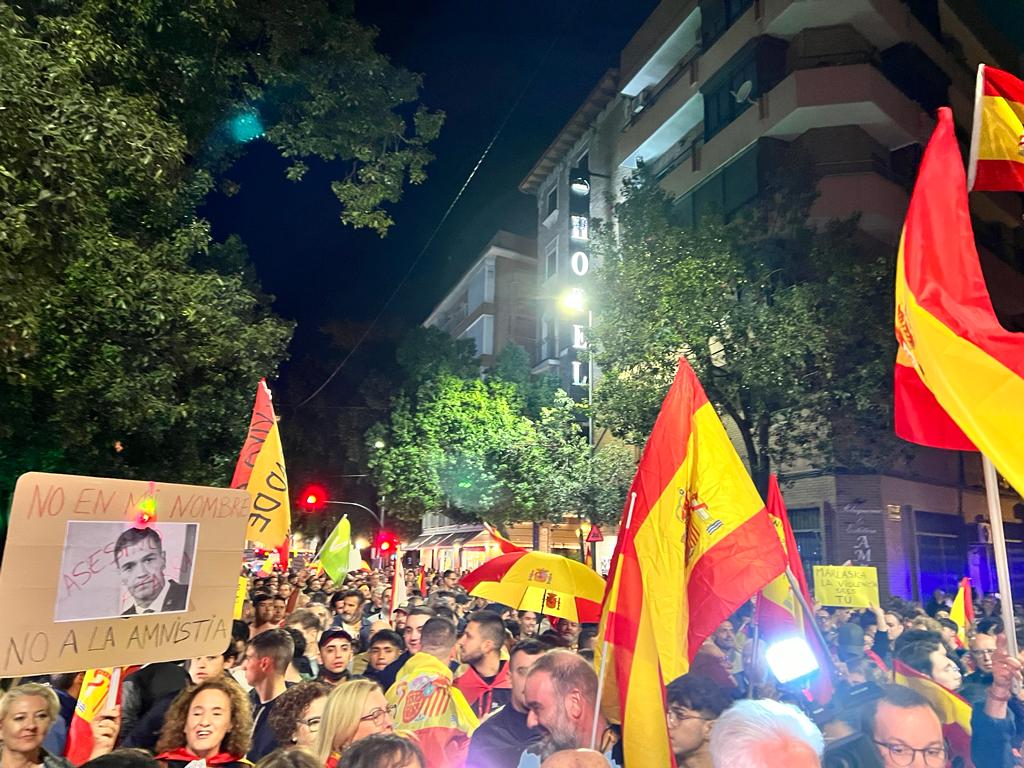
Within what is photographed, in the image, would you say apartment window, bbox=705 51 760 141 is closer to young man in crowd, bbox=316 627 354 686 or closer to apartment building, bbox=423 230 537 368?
→ young man in crowd, bbox=316 627 354 686

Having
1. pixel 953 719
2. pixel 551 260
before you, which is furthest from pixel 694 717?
pixel 551 260

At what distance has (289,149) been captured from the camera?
1239 centimetres

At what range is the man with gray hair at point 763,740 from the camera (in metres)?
2.62

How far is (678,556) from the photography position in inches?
166

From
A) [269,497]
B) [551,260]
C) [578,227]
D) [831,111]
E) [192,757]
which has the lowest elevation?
[192,757]

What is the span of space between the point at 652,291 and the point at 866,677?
11954 millimetres

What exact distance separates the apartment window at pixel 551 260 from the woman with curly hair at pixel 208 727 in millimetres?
37615

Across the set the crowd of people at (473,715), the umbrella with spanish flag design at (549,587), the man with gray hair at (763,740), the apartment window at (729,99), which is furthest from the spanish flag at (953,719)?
the apartment window at (729,99)

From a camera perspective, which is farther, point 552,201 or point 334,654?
point 552,201

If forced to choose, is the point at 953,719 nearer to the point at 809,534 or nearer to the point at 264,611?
the point at 264,611

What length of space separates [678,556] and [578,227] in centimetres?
3383

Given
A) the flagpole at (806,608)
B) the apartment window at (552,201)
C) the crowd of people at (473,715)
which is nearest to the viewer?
the crowd of people at (473,715)

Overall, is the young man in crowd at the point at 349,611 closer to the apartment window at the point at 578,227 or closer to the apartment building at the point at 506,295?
the apartment window at the point at 578,227

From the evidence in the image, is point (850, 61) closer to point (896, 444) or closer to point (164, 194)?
point (896, 444)
